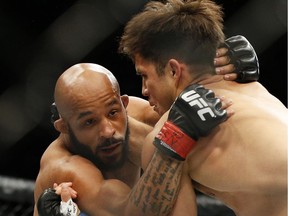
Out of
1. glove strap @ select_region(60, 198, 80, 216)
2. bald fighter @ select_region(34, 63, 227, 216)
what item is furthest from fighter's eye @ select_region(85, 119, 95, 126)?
glove strap @ select_region(60, 198, 80, 216)

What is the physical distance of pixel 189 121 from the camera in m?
1.45

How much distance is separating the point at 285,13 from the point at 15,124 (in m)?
1.65

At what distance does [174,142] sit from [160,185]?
12cm

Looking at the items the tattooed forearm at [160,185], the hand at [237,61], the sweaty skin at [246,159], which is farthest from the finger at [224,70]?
the tattooed forearm at [160,185]

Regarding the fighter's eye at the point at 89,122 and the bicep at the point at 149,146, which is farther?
the fighter's eye at the point at 89,122

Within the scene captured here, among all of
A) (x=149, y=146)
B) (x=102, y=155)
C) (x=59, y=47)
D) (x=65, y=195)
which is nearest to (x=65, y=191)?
(x=65, y=195)

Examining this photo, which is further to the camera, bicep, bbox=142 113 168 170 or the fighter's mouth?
the fighter's mouth

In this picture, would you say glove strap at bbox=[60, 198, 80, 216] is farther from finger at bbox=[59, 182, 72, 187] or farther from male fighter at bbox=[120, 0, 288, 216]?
male fighter at bbox=[120, 0, 288, 216]

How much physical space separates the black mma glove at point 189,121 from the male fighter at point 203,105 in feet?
0.04

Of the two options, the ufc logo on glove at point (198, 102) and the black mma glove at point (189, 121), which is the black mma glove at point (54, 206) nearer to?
the black mma glove at point (189, 121)

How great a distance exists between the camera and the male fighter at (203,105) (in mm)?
1437

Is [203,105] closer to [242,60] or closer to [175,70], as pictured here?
[175,70]

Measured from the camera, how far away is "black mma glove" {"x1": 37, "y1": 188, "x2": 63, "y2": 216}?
168 centimetres

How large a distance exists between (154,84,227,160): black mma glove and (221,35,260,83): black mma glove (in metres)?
0.21
